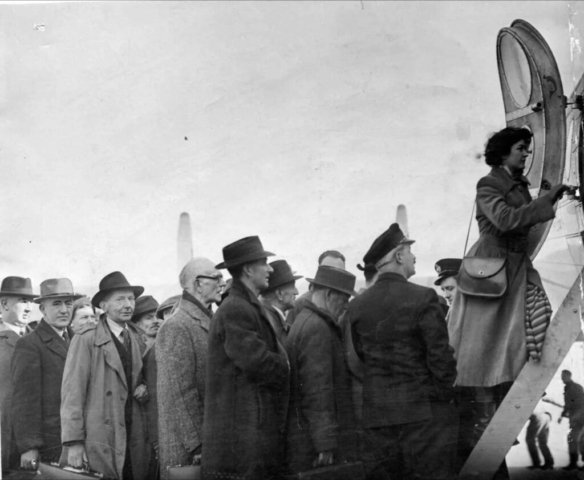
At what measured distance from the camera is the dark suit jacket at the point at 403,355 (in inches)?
208

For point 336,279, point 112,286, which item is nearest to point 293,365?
point 336,279

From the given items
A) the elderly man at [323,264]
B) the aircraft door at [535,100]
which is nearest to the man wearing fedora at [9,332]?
the elderly man at [323,264]

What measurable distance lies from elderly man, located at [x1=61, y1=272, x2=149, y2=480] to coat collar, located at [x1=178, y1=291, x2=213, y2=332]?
439 mm

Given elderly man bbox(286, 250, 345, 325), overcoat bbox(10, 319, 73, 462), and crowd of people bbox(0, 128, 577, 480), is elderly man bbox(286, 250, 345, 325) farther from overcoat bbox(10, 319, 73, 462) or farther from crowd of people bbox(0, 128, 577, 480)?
overcoat bbox(10, 319, 73, 462)

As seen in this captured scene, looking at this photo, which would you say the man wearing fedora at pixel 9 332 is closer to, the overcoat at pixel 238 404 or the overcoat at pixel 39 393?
the overcoat at pixel 39 393

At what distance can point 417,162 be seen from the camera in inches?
225

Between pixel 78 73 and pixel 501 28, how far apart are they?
2652mm

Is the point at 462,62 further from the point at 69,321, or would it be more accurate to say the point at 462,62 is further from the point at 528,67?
the point at 69,321

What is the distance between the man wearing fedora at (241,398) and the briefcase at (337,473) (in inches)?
6.9

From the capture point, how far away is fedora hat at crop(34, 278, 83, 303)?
225 inches

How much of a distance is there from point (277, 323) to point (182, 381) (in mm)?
647

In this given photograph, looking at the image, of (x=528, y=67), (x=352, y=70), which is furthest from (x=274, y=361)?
(x=528, y=67)

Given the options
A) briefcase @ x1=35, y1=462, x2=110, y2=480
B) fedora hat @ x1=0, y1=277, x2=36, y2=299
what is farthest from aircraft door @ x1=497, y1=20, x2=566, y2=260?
fedora hat @ x1=0, y1=277, x2=36, y2=299

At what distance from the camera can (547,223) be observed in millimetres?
5531
